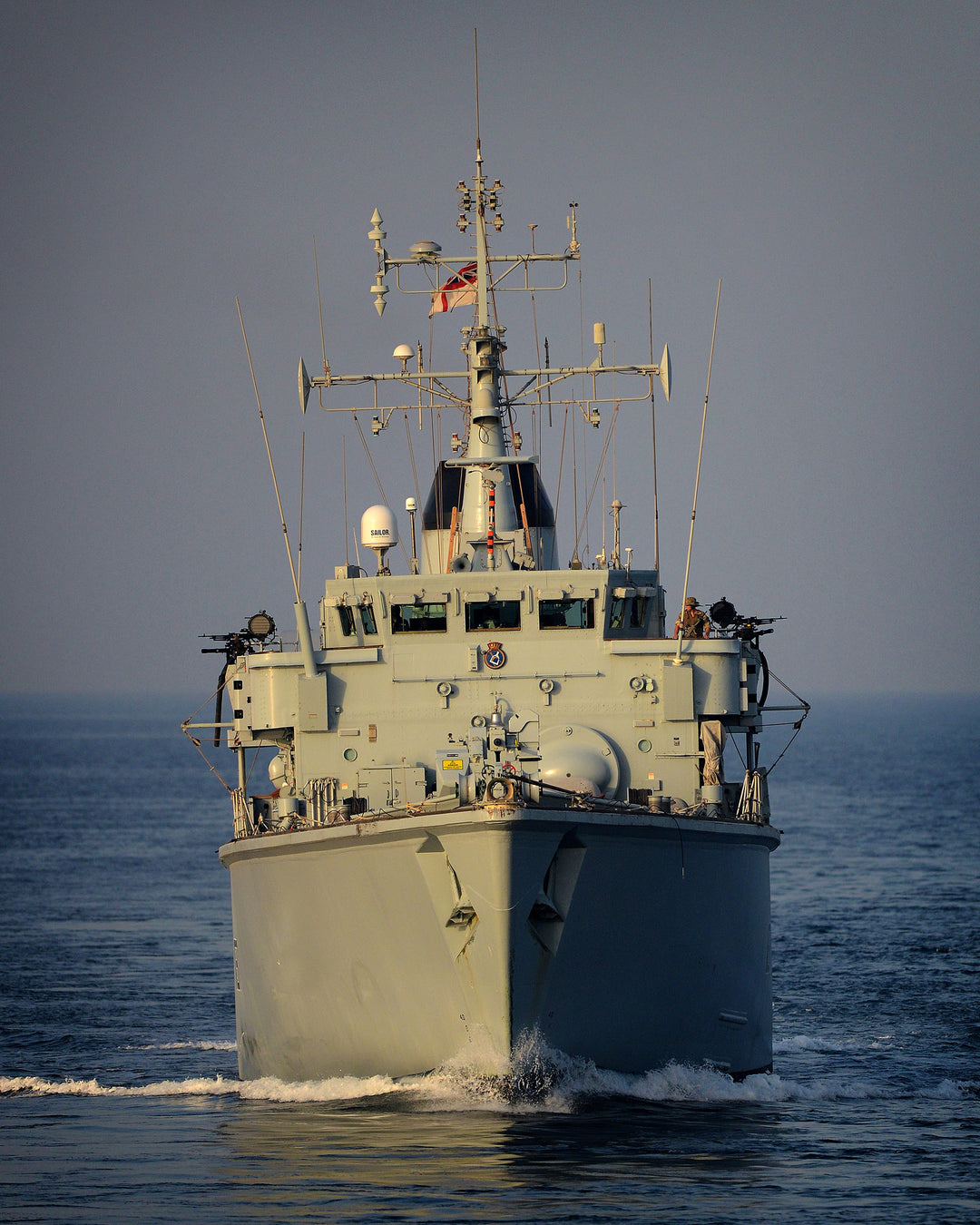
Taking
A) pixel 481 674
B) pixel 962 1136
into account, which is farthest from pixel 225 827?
pixel 962 1136

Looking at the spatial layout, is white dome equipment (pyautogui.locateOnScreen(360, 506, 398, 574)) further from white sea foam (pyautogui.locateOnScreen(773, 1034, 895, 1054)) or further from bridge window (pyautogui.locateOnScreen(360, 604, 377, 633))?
white sea foam (pyautogui.locateOnScreen(773, 1034, 895, 1054))

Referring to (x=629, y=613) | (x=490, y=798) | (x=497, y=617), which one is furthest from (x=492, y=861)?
(x=629, y=613)

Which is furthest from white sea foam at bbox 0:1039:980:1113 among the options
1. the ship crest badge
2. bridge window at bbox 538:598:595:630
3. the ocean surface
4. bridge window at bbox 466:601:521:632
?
bridge window at bbox 466:601:521:632

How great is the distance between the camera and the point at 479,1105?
59.8 ft

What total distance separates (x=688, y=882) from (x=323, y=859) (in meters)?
3.86

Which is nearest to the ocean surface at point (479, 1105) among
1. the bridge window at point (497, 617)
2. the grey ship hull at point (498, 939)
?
the grey ship hull at point (498, 939)

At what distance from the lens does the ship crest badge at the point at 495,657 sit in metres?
21.6

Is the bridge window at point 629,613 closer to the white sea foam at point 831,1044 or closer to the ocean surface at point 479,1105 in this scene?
the ocean surface at point 479,1105

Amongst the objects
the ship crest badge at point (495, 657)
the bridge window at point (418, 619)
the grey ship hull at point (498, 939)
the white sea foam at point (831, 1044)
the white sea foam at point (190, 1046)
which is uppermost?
the bridge window at point (418, 619)

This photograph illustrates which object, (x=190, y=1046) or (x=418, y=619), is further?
(x=190, y=1046)

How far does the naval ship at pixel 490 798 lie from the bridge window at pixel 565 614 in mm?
39

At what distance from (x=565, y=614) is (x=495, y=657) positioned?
996 millimetres

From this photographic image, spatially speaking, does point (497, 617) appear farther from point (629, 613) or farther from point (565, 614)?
point (629, 613)

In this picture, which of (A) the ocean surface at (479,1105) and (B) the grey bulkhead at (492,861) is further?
(B) the grey bulkhead at (492,861)
